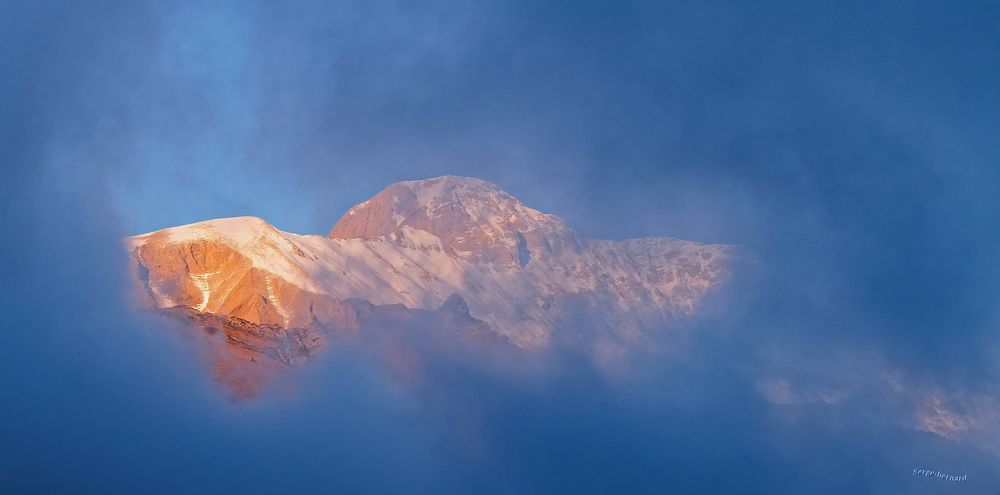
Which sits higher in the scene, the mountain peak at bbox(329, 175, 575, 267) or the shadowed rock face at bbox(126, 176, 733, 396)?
the mountain peak at bbox(329, 175, 575, 267)

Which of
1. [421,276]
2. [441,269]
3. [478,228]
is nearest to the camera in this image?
[421,276]

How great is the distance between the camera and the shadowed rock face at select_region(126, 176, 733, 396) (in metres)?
150

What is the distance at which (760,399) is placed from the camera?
422 feet

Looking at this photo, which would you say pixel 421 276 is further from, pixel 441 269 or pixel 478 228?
pixel 478 228

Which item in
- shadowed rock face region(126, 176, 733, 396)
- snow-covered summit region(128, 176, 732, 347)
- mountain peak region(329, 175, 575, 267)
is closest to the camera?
shadowed rock face region(126, 176, 733, 396)

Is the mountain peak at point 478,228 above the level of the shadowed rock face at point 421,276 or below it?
above

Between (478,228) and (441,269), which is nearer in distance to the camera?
(441,269)

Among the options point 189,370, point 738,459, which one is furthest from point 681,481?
point 189,370

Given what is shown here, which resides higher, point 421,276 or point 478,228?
point 478,228

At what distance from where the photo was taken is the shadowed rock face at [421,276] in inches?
5901

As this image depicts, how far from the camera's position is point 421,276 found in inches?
→ 6890

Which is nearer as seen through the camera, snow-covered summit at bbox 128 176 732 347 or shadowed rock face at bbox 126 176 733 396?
shadowed rock face at bbox 126 176 733 396

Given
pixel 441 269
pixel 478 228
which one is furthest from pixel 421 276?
pixel 478 228

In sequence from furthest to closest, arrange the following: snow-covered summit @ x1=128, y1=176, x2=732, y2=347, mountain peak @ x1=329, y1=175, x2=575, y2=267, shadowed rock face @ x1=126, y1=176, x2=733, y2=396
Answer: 1. mountain peak @ x1=329, y1=175, x2=575, y2=267
2. snow-covered summit @ x1=128, y1=176, x2=732, y2=347
3. shadowed rock face @ x1=126, y1=176, x2=733, y2=396
